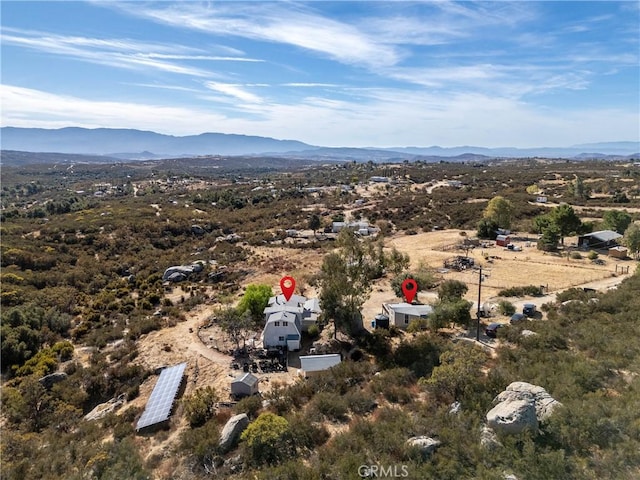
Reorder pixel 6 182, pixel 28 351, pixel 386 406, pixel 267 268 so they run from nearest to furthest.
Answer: pixel 386 406, pixel 28 351, pixel 267 268, pixel 6 182

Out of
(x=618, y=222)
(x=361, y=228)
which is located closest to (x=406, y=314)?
(x=361, y=228)

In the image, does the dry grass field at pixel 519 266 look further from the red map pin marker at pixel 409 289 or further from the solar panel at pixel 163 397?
the solar panel at pixel 163 397

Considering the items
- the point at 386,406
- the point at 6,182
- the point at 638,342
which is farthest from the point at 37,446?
the point at 6,182

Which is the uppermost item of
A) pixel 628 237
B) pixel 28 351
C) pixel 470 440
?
pixel 628 237

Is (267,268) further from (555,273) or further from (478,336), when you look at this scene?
(555,273)

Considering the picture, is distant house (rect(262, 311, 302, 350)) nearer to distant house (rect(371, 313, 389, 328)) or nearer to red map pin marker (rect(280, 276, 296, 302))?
red map pin marker (rect(280, 276, 296, 302))

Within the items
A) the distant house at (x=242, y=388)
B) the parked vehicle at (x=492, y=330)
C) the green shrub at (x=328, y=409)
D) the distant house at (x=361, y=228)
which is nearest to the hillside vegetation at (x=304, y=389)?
the green shrub at (x=328, y=409)

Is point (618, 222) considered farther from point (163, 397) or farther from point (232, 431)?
point (163, 397)
